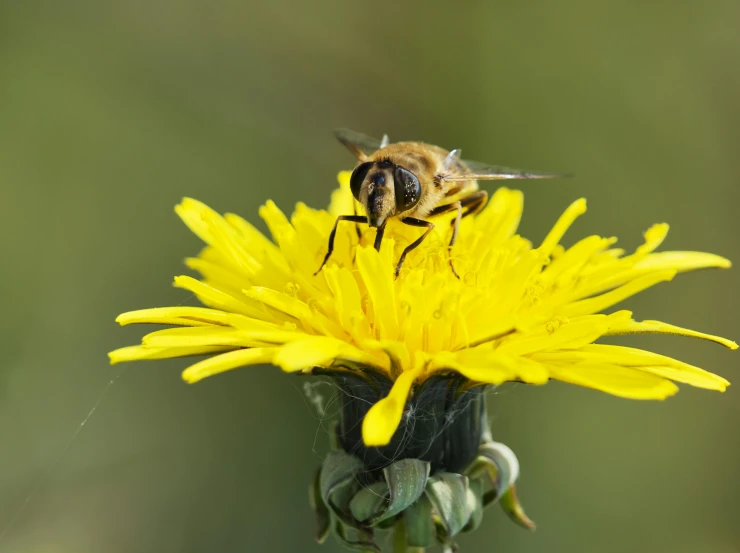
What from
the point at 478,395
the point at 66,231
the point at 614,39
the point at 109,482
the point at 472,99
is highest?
the point at 614,39

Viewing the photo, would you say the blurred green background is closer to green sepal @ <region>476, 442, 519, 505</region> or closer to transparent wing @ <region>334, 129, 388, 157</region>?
transparent wing @ <region>334, 129, 388, 157</region>

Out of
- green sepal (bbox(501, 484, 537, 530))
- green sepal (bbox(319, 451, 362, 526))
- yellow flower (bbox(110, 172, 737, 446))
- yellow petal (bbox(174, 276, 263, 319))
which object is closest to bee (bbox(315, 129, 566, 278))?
yellow flower (bbox(110, 172, 737, 446))

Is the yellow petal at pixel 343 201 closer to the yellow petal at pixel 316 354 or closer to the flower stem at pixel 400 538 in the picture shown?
the yellow petal at pixel 316 354

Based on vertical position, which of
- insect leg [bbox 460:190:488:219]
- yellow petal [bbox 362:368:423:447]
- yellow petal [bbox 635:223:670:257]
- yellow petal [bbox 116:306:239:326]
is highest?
insect leg [bbox 460:190:488:219]

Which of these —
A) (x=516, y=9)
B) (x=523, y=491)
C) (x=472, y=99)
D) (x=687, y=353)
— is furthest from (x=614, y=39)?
(x=523, y=491)

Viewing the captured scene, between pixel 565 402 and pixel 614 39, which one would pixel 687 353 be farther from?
pixel 614 39

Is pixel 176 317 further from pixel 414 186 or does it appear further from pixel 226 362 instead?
pixel 414 186
